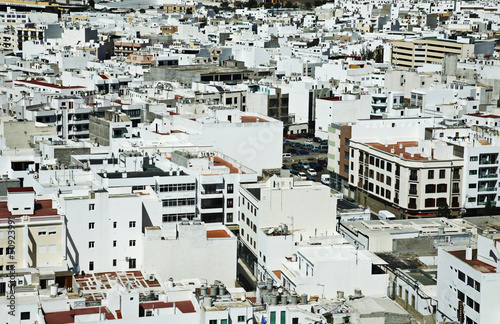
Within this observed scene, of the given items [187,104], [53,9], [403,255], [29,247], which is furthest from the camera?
[53,9]

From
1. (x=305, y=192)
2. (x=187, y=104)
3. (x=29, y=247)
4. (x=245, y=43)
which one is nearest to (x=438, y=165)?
(x=305, y=192)

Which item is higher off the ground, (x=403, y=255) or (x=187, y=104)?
(x=187, y=104)

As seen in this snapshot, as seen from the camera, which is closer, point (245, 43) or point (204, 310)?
point (204, 310)

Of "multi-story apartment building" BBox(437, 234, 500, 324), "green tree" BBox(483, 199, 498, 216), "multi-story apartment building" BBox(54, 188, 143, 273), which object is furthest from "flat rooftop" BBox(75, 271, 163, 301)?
"green tree" BBox(483, 199, 498, 216)

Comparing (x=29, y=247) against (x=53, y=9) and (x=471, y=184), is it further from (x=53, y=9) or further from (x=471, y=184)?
(x=53, y=9)

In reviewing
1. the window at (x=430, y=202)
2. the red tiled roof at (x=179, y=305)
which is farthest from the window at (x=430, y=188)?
the red tiled roof at (x=179, y=305)

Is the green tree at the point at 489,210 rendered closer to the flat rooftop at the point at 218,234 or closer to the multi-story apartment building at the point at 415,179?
the multi-story apartment building at the point at 415,179
